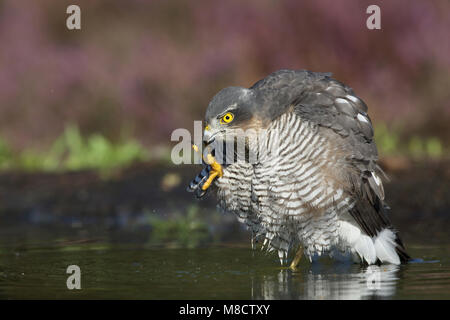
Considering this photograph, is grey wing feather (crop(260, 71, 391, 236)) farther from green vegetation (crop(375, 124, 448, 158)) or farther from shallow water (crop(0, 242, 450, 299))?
green vegetation (crop(375, 124, 448, 158))

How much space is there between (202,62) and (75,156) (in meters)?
2.60

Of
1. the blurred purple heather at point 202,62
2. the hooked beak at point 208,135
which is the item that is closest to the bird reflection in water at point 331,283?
the hooked beak at point 208,135

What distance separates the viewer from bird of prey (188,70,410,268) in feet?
19.4

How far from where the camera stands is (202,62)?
12.6 meters

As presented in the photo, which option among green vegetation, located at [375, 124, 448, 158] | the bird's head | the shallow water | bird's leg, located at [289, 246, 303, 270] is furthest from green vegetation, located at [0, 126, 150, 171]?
the bird's head

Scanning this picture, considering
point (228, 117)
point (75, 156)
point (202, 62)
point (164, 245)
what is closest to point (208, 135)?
point (228, 117)

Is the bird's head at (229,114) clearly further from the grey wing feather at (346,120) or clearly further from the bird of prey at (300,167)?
the grey wing feather at (346,120)

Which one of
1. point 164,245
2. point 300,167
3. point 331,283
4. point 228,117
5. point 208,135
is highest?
point 228,117

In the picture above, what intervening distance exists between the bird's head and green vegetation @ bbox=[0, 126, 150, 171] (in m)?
4.32

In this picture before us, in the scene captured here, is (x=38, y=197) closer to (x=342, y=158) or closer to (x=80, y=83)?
(x=80, y=83)

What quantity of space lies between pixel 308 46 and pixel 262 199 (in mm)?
6710

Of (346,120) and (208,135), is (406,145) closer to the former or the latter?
(346,120)

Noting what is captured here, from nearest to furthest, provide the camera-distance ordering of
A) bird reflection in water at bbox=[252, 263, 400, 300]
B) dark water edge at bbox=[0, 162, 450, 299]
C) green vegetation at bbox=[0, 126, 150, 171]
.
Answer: bird reflection in water at bbox=[252, 263, 400, 300], dark water edge at bbox=[0, 162, 450, 299], green vegetation at bbox=[0, 126, 150, 171]

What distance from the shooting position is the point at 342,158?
6070 mm
